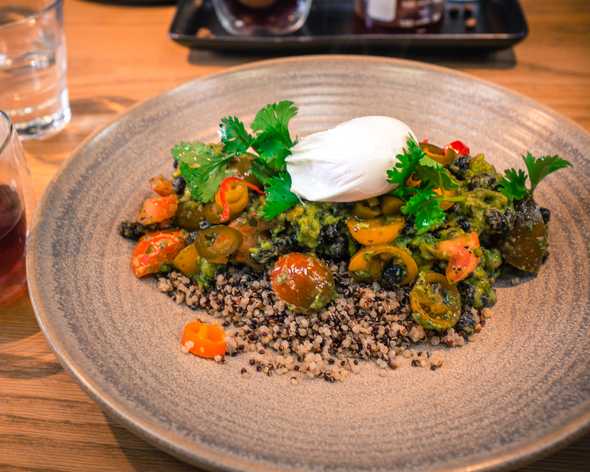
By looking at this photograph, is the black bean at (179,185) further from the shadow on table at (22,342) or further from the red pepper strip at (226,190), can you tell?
the shadow on table at (22,342)

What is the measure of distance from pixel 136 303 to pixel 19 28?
4.38ft

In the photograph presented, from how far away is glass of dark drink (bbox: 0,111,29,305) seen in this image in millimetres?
1856

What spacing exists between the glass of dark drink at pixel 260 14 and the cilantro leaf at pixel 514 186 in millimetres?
1688

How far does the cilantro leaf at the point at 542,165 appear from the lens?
1.87m

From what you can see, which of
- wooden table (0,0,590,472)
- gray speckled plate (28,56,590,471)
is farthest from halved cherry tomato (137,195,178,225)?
wooden table (0,0,590,472)

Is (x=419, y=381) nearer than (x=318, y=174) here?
Yes

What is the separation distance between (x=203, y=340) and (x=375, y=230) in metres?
0.56

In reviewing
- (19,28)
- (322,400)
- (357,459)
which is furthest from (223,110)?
(357,459)

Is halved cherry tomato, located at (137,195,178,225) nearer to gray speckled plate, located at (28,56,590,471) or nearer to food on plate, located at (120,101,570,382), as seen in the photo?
food on plate, located at (120,101,570,382)

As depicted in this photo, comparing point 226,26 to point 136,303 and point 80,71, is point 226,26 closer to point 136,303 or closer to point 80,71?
point 80,71

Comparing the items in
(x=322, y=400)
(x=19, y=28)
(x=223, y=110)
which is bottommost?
(x=322, y=400)

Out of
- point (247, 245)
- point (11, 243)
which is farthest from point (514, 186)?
point (11, 243)

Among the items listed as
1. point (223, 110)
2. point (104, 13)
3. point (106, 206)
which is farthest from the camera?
point (104, 13)

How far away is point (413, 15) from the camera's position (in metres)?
3.01
